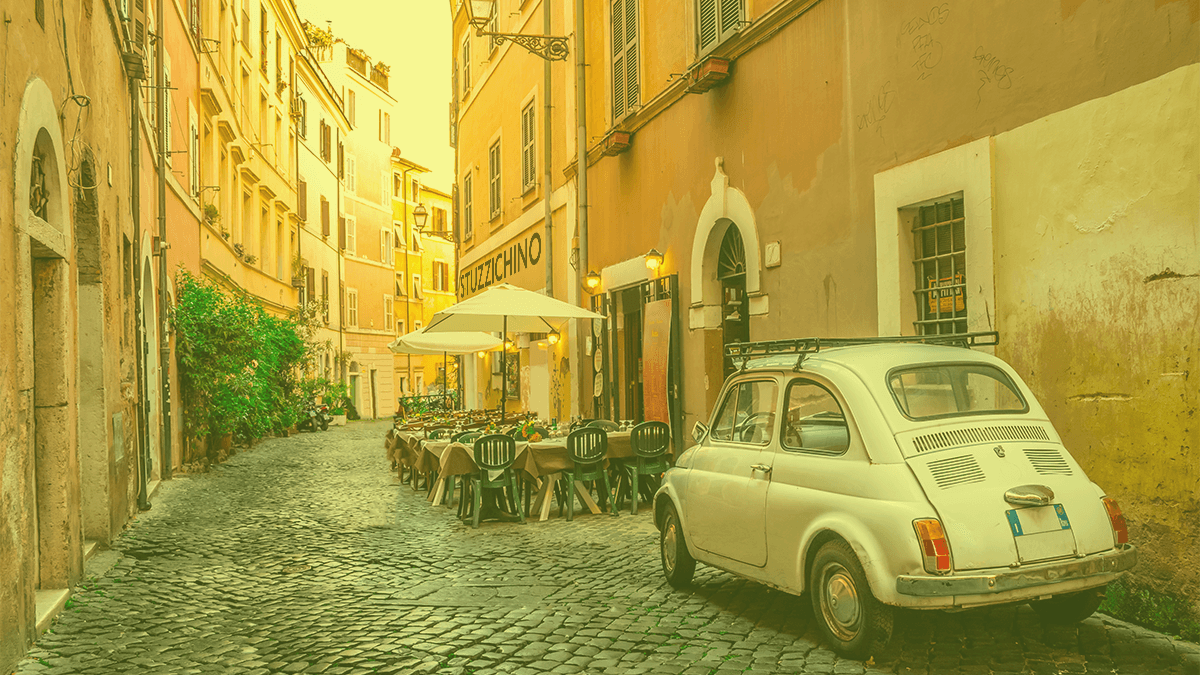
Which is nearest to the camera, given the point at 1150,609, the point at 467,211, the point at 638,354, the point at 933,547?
the point at 933,547

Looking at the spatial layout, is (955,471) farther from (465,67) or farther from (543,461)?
(465,67)

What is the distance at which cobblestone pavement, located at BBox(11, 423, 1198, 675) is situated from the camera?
468cm

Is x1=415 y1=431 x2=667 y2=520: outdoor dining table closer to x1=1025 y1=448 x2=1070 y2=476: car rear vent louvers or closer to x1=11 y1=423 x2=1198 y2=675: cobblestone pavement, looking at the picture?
x1=11 y1=423 x2=1198 y2=675: cobblestone pavement

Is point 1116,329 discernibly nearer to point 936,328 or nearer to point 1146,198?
point 1146,198

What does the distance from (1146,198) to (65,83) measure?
22.1ft

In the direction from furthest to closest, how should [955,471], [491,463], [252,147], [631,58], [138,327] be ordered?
[252,147] → [631,58] → [138,327] → [491,463] → [955,471]

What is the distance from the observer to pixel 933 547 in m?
4.16

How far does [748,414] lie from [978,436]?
4.69 feet

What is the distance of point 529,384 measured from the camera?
1898 cm

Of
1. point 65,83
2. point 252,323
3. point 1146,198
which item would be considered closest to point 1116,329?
point 1146,198

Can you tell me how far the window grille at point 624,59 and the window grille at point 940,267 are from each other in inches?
253

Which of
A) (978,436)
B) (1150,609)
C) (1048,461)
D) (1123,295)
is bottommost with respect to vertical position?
(1150,609)

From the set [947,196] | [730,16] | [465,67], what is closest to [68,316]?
[947,196]

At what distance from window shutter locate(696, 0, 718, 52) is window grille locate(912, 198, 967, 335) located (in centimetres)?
409
